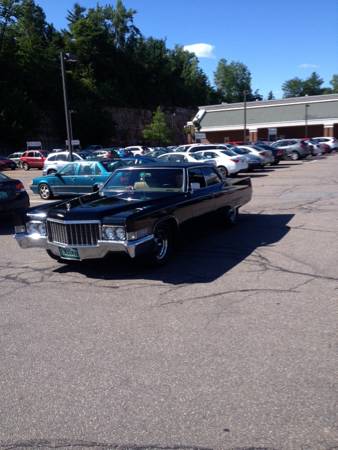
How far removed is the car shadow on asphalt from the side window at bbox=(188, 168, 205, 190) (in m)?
0.66

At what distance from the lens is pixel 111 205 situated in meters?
6.86

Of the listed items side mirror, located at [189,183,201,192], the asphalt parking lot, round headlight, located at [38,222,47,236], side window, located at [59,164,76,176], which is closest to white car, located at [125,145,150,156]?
side window, located at [59,164,76,176]

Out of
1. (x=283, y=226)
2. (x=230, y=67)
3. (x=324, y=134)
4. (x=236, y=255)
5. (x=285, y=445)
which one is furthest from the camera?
(x=230, y=67)

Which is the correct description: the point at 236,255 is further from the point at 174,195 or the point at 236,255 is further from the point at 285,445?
the point at 285,445

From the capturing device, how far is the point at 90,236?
623 centimetres

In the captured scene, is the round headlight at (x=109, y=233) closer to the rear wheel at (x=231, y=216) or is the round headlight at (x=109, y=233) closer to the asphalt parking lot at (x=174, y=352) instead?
the asphalt parking lot at (x=174, y=352)

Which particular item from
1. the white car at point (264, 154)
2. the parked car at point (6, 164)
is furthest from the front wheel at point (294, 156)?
the parked car at point (6, 164)

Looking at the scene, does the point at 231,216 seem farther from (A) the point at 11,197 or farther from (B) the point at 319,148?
(B) the point at 319,148

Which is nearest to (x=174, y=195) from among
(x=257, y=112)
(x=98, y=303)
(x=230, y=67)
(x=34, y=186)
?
(x=98, y=303)

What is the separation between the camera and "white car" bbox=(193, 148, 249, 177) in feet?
73.8

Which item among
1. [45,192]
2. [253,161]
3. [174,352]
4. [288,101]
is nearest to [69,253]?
[174,352]

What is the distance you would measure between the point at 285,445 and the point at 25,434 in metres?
1.67

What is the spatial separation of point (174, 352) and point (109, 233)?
7.98 ft

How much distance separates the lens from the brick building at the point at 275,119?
67.5 metres
